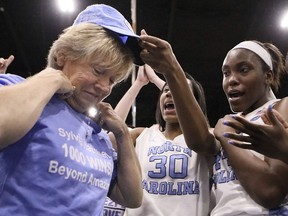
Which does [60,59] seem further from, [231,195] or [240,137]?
[231,195]

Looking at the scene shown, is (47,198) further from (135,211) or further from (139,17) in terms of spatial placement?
(139,17)

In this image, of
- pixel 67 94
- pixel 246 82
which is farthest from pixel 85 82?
pixel 246 82

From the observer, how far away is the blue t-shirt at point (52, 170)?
0.85m

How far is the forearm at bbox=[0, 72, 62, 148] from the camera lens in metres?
0.78

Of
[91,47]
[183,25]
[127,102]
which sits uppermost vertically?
[91,47]

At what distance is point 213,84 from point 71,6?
322 centimetres

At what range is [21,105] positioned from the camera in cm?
81

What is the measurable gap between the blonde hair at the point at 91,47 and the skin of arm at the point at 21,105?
185mm

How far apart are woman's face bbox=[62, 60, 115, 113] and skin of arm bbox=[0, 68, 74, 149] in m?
0.15

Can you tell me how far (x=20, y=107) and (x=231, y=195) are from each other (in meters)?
0.87

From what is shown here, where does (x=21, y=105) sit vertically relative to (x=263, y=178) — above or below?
above

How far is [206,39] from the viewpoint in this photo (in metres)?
5.26

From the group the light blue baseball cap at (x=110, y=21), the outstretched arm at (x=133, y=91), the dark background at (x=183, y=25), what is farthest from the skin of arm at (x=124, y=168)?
the dark background at (x=183, y=25)

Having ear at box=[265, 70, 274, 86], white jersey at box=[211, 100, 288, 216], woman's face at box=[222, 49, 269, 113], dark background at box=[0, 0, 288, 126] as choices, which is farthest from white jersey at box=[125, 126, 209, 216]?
dark background at box=[0, 0, 288, 126]
